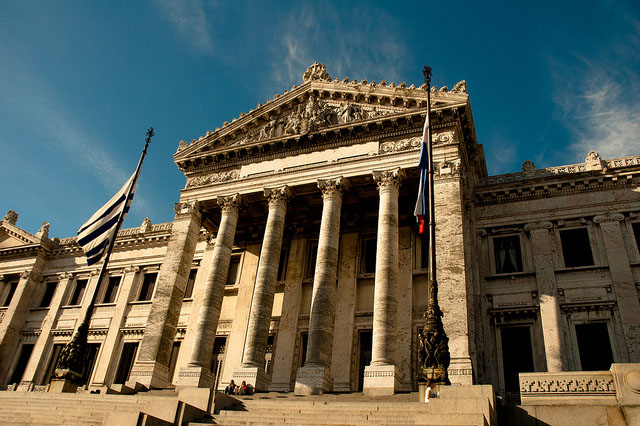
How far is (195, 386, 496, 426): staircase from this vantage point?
45.2 ft

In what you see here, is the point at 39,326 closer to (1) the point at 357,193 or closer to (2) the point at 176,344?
(2) the point at 176,344

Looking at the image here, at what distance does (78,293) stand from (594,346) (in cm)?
3226

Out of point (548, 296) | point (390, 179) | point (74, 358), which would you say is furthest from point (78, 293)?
point (548, 296)

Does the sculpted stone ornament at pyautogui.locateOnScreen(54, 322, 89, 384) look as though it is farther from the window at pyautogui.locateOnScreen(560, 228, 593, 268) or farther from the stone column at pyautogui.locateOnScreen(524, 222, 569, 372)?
the window at pyautogui.locateOnScreen(560, 228, 593, 268)

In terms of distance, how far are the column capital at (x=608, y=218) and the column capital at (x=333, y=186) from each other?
11945 mm

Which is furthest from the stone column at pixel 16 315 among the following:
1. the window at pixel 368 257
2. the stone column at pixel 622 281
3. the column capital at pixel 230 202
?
the stone column at pixel 622 281

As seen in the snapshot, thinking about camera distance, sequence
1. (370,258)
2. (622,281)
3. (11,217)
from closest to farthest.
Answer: (622,281) < (370,258) < (11,217)

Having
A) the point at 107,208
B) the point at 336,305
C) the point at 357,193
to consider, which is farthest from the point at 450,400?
the point at 107,208

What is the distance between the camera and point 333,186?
85.3 ft

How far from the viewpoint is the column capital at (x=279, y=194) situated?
27156 millimetres

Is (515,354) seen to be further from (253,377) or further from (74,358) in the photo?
(74,358)

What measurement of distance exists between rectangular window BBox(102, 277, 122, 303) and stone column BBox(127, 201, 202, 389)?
9984mm

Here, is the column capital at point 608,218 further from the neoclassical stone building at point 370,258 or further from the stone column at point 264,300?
the stone column at point 264,300

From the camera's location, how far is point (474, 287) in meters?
25.0
